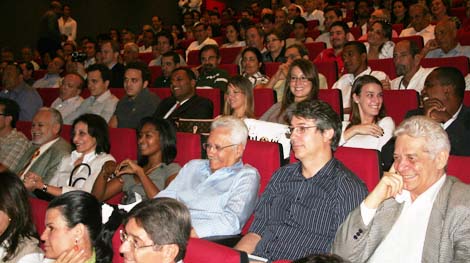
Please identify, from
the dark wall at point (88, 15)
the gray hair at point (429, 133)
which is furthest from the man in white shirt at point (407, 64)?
the dark wall at point (88, 15)

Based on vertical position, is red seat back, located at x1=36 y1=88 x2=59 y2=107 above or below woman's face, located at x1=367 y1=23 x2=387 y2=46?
below

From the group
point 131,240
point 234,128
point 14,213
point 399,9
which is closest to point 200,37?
point 399,9

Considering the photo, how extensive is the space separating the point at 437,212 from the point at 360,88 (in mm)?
1581

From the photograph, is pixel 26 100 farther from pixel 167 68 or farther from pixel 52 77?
pixel 52 77

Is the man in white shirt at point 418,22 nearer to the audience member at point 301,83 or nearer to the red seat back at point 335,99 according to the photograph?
the red seat back at point 335,99

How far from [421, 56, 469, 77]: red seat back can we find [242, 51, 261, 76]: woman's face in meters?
1.29

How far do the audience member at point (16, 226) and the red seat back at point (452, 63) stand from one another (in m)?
3.36

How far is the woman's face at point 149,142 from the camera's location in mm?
3377

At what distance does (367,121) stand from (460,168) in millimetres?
1088

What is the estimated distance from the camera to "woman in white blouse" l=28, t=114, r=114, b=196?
3.69 metres

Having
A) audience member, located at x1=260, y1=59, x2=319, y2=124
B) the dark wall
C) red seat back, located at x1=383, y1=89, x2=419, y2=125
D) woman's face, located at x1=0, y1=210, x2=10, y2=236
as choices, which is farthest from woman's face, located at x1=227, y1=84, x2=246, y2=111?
the dark wall

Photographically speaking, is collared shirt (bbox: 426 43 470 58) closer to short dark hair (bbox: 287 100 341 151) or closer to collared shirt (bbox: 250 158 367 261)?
short dark hair (bbox: 287 100 341 151)

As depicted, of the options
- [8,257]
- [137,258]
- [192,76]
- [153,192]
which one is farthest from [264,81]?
[137,258]

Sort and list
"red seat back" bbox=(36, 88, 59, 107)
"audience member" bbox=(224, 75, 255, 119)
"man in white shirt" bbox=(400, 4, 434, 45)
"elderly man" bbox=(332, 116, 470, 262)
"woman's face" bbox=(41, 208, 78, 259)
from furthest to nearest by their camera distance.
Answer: "man in white shirt" bbox=(400, 4, 434, 45) < "red seat back" bbox=(36, 88, 59, 107) < "audience member" bbox=(224, 75, 255, 119) < "woman's face" bbox=(41, 208, 78, 259) < "elderly man" bbox=(332, 116, 470, 262)
